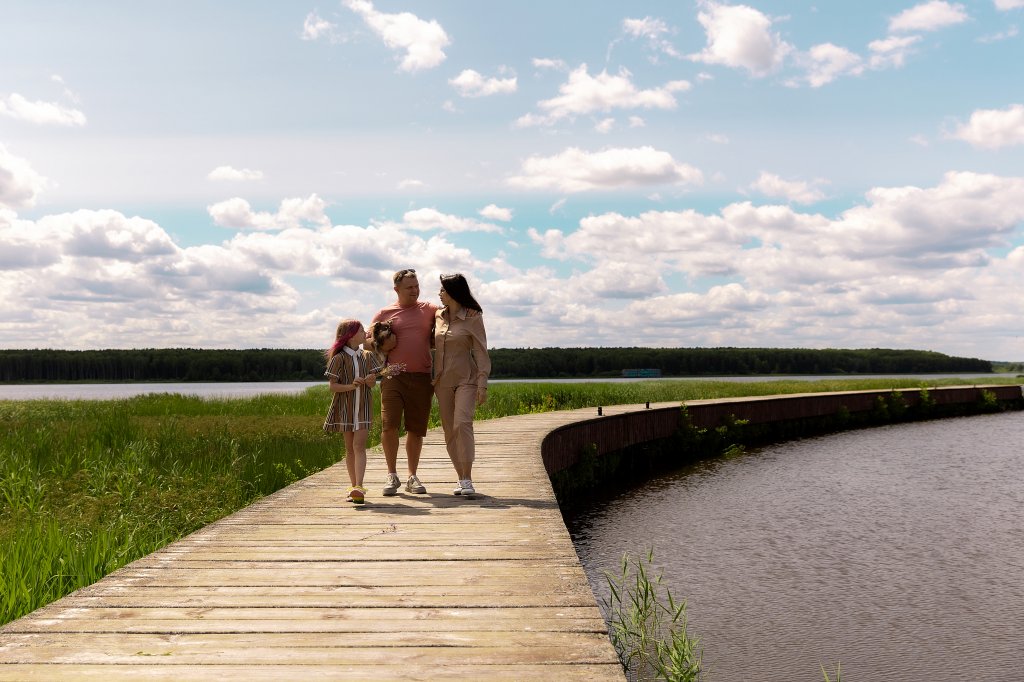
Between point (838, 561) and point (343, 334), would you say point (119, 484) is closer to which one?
point (343, 334)

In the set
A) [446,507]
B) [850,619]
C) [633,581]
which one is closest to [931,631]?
[850,619]

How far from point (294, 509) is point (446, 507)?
4.12ft

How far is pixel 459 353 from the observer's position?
672 centimetres

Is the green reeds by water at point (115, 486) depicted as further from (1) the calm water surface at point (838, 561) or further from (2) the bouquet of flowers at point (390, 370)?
(1) the calm water surface at point (838, 561)

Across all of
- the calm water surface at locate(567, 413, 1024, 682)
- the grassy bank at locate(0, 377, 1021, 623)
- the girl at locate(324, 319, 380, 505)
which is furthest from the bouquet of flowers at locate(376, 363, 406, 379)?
the calm water surface at locate(567, 413, 1024, 682)

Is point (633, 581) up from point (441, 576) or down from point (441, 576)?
down

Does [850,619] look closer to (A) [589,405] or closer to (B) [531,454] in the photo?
(B) [531,454]

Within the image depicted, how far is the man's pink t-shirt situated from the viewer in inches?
266

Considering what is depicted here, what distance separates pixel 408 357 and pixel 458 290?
28.3 inches

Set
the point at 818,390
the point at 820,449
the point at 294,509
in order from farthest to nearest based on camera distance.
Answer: the point at 818,390 → the point at 820,449 → the point at 294,509

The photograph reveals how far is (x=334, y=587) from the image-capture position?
13.9 ft

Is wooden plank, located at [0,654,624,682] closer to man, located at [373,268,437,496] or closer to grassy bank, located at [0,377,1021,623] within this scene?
grassy bank, located at [0,377,1021,623]

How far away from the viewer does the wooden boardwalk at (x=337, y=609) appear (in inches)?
123

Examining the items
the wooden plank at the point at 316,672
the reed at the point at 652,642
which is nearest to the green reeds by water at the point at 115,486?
the wooden plank at the point at 316,672
